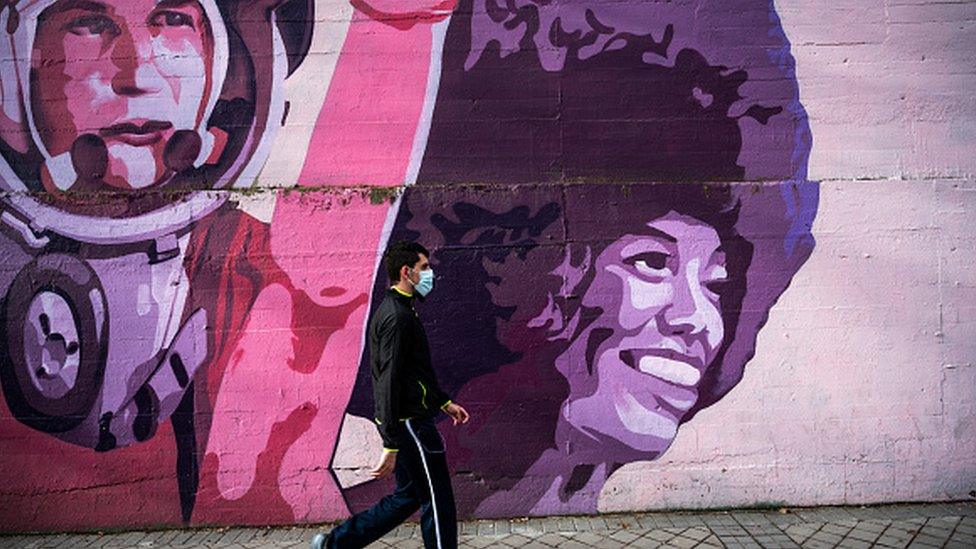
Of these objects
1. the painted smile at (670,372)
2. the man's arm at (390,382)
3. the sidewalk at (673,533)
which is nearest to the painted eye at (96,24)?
the man's arm at (390,382)

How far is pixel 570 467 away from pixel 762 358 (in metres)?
1.49

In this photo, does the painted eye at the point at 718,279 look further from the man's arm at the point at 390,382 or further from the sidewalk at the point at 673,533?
→ the man's arm at the point at 390,382

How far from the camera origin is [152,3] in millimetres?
4414

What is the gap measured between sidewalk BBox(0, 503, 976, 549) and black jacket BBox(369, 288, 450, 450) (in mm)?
1146

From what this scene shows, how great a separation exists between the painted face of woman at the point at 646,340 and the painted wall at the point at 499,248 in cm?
2

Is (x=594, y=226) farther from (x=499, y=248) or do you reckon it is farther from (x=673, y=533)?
(x=673, y=533)

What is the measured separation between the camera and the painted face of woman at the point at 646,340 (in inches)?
171

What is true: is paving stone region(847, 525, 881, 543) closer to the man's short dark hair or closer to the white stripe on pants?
the white stripe on pants

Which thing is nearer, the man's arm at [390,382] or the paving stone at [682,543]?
the man's arm at [390,382]

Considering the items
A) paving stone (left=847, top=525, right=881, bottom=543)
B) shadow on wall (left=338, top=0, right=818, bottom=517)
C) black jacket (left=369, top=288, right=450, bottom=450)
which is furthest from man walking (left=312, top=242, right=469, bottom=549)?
paving stone (left=847, top=525, right=881, bottom=543)

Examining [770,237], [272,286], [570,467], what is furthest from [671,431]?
[272,286]

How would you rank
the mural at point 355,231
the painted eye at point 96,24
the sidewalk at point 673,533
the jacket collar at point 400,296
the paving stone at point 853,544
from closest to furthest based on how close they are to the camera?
the jacket collar at point 400,296, the paving stone at point 853,544, the sidewalk at point 673,533, the mural at point 355,231, the painted eye at point 96,24

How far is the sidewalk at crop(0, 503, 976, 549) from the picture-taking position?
3.87m

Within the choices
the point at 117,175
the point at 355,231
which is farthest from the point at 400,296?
the point at 117,175
